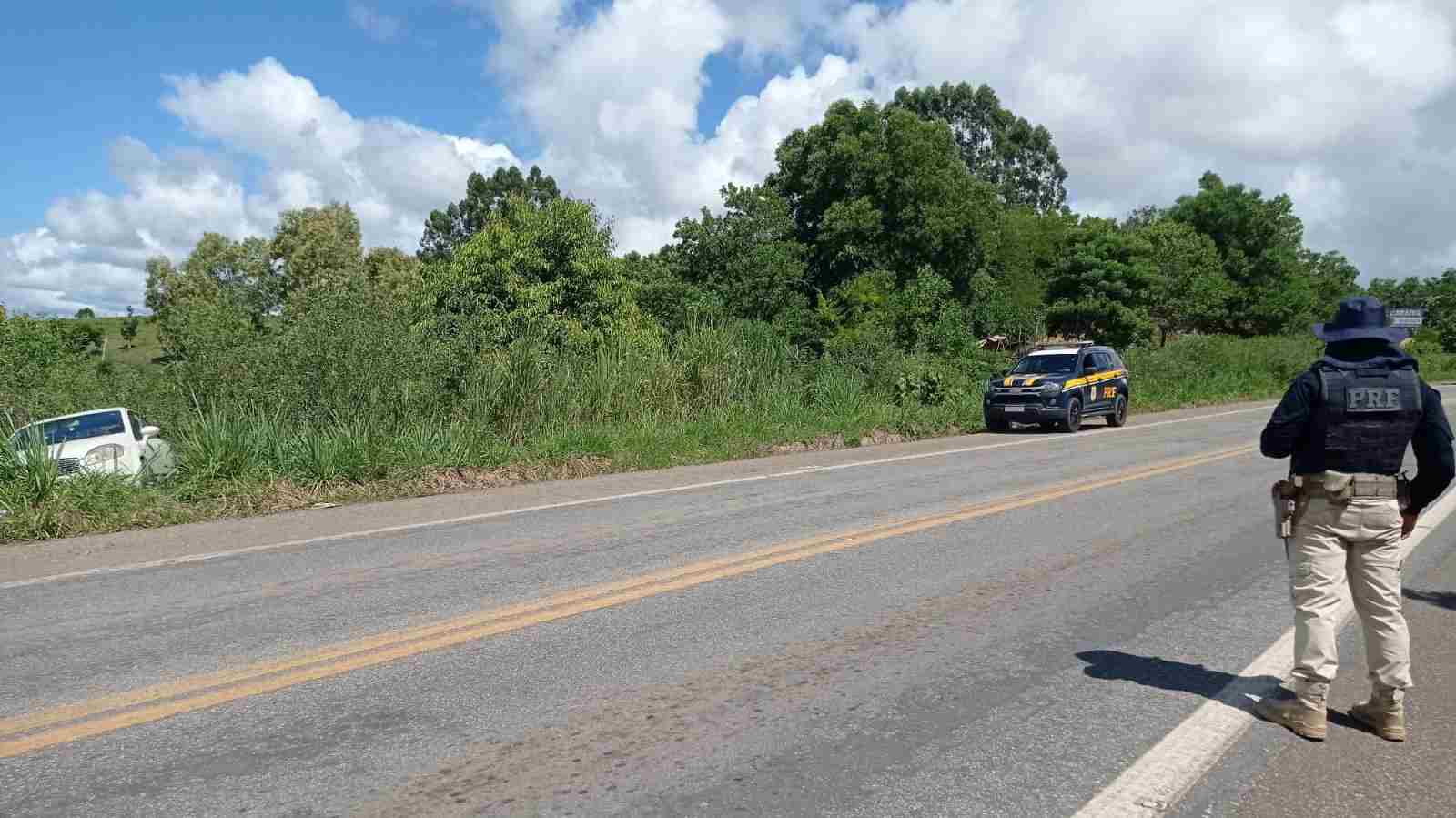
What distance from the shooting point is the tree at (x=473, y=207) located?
65.3 metres

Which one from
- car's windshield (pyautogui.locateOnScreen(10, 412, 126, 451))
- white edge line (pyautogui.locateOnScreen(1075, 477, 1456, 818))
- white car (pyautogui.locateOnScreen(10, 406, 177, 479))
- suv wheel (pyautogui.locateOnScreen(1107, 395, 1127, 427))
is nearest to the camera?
white edge line (pyautogui.locateOnScreen(1075, 477, 1456, 818))

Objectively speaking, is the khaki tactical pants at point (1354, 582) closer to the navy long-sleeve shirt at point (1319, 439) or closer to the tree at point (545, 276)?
the navy long-sleeve shirt at point (1319, 439)

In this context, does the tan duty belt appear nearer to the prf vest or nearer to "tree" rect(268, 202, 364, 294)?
the prf vest

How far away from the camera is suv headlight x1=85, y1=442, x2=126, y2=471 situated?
1162 cm

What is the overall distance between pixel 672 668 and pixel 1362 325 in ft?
11.2

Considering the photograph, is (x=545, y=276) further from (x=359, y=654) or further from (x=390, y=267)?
(x=390, y=267)

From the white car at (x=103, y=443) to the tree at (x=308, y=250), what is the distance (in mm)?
39069

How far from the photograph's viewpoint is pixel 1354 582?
4.44 metres

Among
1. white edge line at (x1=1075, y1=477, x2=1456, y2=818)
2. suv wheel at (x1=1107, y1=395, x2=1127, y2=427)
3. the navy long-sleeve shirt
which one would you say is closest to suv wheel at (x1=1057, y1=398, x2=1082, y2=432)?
suv wheel at (x1=1107, y1=395, x2=1127, y2=427)

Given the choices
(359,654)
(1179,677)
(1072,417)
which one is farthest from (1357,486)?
(1072,417)

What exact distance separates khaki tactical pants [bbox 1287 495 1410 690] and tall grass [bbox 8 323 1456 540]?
9347 millimetres

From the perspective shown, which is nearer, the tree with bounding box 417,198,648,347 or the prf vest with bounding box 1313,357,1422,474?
the prf vest with bounding box 1313,357,1422,474

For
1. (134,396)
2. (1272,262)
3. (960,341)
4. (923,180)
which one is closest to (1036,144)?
(1272,262)

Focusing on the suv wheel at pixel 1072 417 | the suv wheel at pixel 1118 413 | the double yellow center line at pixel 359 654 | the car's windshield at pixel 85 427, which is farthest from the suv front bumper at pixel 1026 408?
the car's windshield at pixel 85 427
